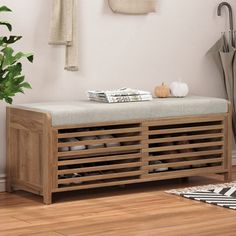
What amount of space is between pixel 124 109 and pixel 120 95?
181 mm

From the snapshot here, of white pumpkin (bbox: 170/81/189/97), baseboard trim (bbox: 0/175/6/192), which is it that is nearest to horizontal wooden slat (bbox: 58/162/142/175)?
baseboard trim (bbox: 0/175/6/192)

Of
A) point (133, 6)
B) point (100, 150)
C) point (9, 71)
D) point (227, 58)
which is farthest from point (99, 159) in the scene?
point (227, 58)

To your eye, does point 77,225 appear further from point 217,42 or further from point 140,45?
point 217,42

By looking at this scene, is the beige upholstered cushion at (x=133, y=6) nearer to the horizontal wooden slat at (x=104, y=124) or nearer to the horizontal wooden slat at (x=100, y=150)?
the horizontal wooden slat at (x=104, y=124)

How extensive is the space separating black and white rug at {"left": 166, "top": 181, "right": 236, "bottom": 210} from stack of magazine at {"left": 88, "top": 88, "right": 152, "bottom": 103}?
65cm

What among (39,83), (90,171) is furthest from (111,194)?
(39,83)

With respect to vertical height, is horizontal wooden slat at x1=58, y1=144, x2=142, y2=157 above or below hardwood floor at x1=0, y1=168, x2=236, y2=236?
above

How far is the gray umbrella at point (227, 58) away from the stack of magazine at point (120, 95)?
2.99 ft

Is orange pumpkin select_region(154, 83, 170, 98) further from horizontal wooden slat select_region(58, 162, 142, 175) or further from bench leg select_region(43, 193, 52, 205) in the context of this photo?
bench leg select_region(43, 193, 52, 205)

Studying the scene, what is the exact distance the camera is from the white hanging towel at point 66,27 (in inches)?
203

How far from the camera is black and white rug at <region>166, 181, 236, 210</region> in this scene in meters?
4.72

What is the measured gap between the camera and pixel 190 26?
5.88m

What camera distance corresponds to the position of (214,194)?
4.95m

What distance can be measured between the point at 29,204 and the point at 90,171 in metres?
0.45
